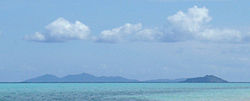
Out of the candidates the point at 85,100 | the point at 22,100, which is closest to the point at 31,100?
the point at 22,100

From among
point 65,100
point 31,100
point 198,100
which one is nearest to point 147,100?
point 198,100

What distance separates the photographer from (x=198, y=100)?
4931 centimetres

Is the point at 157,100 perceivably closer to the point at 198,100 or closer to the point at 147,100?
the point at 147,100

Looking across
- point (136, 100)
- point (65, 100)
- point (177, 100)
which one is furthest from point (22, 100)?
point (177, 100)

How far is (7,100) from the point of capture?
49531 mm

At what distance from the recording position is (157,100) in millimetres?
49281

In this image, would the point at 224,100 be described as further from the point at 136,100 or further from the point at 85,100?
the point at 85,100

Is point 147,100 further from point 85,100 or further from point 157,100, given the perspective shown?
point 85,100

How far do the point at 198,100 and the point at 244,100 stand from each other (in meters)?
4.89

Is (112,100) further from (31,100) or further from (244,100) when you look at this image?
(244,100)

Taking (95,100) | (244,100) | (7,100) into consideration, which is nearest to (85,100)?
(95,100)

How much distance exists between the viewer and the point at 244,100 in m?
47.2

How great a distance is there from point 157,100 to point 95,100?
667 centimetres

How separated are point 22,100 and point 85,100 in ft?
22.6
